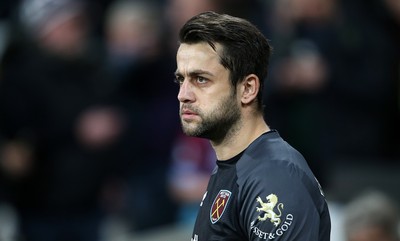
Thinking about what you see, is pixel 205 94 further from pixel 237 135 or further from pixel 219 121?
pixel 237 135

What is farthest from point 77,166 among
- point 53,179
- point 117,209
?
point 117,209

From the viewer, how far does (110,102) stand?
934 centimetres

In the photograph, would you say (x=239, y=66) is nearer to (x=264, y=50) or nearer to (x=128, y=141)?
(x=264, y=50)

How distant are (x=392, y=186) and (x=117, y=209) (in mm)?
2594

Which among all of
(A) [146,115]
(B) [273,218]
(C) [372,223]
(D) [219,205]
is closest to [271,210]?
(B) [273,218]

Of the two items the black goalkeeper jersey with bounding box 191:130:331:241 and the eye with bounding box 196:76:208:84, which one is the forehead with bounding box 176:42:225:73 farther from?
the black goalkeeper jersey with bounding box 191:130:331:241

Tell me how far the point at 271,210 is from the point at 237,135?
0.51 meters

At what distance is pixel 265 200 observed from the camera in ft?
13.7

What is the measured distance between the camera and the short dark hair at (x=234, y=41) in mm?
4398

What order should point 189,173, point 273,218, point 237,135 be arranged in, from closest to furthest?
point 273,218
point 237,135
point 189,173

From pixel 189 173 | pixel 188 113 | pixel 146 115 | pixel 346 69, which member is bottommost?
pixel 189 173

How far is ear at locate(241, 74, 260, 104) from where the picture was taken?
4469 millimetres

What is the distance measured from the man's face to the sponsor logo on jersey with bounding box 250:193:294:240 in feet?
1.59

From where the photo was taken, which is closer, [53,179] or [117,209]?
[53,179]
